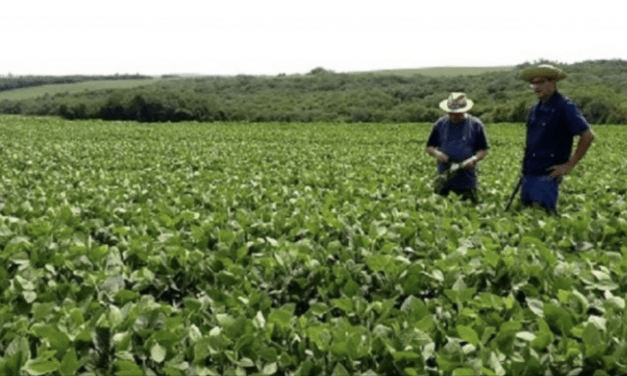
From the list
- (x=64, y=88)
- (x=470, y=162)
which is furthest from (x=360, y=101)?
(x=470, y=162)

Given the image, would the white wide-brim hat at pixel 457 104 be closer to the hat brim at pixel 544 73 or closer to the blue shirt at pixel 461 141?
the blue shirt at pixel 461 141

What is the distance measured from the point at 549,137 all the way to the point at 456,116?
1667mm

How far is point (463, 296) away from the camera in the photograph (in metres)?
3.59

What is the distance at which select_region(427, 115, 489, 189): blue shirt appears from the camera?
26.9 ft

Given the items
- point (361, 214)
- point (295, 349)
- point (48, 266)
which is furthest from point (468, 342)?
point (361, 214)

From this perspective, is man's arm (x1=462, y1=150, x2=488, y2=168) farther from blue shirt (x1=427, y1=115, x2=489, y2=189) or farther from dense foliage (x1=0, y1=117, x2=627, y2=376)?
dense foliage (x1=0, y1=117, x2=627, y2=376)

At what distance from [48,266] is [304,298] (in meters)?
1.72

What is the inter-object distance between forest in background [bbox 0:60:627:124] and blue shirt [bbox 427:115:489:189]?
1979 inches

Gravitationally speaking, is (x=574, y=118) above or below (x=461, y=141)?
above

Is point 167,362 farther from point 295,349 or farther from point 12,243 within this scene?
point 12,243

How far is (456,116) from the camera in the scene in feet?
26.9

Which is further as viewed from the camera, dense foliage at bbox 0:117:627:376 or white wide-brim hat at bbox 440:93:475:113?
white wide-brim hat at bbox 440:93:475:113

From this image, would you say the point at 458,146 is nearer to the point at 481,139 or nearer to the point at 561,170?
the point at 481,139

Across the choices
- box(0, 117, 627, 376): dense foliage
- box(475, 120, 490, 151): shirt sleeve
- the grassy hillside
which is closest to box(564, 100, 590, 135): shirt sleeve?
box(0, 117, 627, 376): dense foliage
